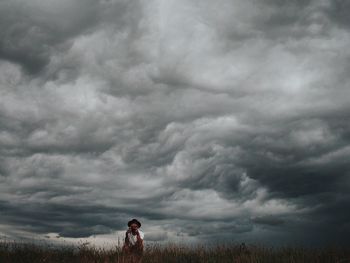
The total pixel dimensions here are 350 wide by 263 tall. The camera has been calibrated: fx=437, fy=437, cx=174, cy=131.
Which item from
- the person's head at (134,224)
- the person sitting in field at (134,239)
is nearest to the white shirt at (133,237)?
the person sitting in field at (134,239)

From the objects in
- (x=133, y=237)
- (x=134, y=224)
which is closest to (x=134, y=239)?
(x=133, y=237)

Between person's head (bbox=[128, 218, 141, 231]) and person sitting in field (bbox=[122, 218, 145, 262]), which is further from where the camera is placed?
person's head (bbox=[128, 218, 141, 231])

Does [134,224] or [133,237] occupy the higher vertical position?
[134,224]

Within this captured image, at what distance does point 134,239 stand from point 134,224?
0.52 metres

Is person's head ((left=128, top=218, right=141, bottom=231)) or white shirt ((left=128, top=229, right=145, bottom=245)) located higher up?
person's head ((left=128, top=218, right=141, bottom=231))

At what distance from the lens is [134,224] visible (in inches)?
555

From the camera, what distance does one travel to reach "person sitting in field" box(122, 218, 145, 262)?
45.8 ft

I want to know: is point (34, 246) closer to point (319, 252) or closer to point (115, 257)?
point (115, 257)

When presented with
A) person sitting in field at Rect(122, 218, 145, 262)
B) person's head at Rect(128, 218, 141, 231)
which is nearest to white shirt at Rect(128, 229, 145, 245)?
person sitting in field at Rect(122, 218, 145, 262)

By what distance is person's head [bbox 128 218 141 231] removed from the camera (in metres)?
14.1

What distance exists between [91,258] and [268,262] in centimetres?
525

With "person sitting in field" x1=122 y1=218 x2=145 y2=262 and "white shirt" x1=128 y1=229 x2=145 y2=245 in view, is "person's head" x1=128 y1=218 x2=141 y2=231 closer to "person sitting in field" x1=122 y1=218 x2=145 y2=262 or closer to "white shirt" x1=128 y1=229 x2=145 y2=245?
"person sitting in field" x1=122 y1=218 x2=145 y2=262

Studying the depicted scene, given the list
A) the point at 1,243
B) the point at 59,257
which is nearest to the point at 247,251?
the point at 59,257

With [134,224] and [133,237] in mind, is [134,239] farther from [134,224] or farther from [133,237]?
[134,224]
